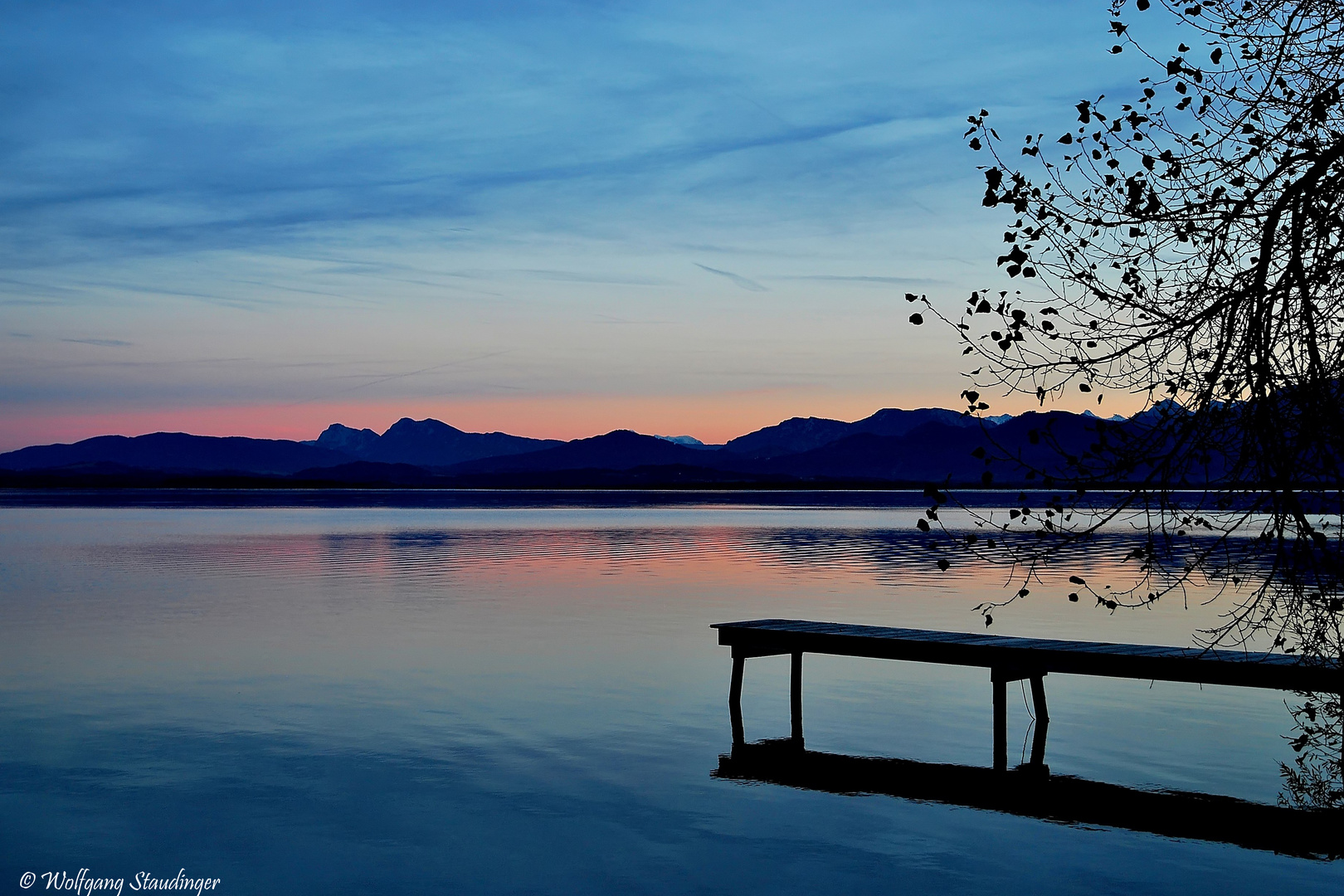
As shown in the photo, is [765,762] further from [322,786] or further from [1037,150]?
[1037,150]

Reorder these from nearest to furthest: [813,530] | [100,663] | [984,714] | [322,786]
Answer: [322,786] < [984,714] < [100,663] < [813,530]

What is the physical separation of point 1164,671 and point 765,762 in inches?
250

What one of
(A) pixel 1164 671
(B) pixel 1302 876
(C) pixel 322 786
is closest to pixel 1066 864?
(B) pixel 1302 876

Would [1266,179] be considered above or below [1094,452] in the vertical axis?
above

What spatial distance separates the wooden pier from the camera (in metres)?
18.3

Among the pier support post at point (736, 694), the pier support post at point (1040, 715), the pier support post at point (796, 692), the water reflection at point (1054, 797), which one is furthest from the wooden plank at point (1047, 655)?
the water reflection at point (1054, 797)

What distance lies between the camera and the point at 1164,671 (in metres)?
19.1

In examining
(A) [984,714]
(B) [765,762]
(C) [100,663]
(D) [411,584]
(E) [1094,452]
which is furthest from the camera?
(D) [411,584]

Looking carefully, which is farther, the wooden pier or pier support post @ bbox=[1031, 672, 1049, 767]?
pier support post @ bbox=[1031, 672, 1049, 767]

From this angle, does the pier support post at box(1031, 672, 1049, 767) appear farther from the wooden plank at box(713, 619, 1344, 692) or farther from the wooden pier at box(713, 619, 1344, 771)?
the wooden plank at box(713, 619, 1344, 692)

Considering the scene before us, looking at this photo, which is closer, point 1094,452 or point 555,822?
point 1094,452

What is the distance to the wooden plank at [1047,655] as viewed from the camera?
59.6ft

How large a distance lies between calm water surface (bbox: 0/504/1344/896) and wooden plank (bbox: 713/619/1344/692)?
1497mm

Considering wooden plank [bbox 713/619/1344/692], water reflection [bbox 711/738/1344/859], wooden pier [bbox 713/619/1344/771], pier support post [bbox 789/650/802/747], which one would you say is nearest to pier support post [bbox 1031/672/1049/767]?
wooden pier [bbox 713/619/1344/771]
